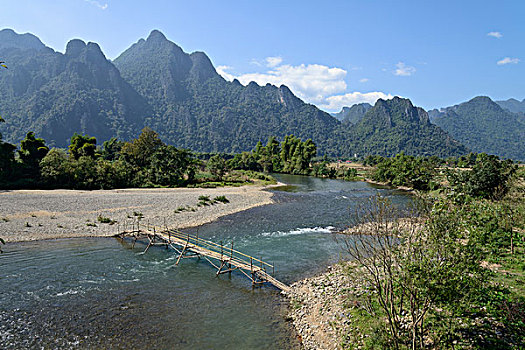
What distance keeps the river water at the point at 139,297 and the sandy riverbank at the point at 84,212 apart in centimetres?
241

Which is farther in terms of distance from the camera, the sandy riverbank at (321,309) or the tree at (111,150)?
the tree at (111,150)

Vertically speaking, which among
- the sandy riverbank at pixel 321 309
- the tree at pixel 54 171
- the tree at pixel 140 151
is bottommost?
the sandy riverbank at pixel 321 309

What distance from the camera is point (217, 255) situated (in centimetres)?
1908

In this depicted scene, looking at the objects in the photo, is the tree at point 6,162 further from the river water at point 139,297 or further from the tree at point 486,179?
the tree at point 486,179

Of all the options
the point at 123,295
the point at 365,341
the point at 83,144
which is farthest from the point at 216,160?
the point at 365,341

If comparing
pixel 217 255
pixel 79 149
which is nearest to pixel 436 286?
pixel 217 255

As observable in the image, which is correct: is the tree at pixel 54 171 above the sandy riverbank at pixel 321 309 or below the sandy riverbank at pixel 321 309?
above

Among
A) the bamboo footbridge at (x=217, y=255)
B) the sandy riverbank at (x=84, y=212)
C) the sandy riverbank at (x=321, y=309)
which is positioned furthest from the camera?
the sandy riverbank at (x=84, y=212)

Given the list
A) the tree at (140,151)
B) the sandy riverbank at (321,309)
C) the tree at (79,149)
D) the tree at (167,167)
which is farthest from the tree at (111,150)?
the sandy riverbank at (321,309)

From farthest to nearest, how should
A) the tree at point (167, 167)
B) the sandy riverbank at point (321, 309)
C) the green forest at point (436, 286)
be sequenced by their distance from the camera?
the tree at point (167, 167) < the sandy riverbank at point (321, 309) < the green forest at point (436, 286)

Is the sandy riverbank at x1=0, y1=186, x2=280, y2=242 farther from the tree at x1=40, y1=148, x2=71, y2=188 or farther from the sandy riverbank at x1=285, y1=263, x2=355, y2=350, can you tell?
the sandy riverbank at x1=285, y1=263, x2=355, y2=350

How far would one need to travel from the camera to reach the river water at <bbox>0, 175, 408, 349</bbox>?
11.8 m

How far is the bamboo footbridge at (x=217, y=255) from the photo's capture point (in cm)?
1677

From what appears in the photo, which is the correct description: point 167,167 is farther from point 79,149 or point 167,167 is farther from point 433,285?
point 433,285
